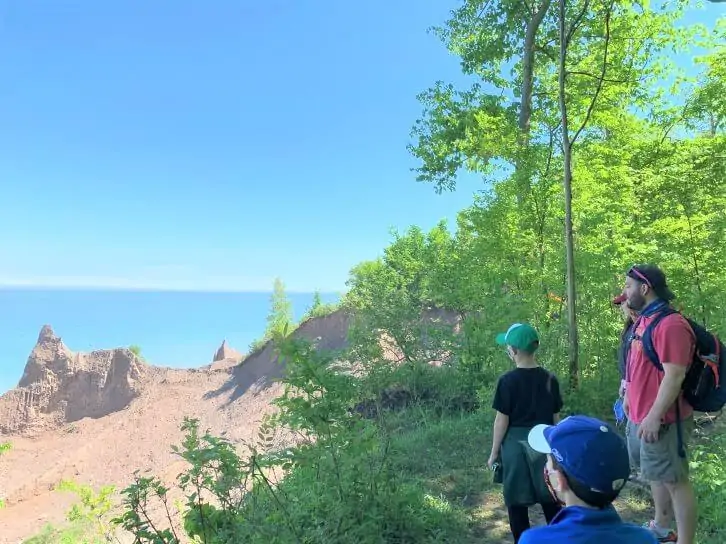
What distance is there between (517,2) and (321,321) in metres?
20.0

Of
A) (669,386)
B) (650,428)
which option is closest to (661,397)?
(669,386)

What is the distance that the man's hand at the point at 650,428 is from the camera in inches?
114

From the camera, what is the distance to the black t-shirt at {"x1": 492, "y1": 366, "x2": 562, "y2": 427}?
10.0 feet

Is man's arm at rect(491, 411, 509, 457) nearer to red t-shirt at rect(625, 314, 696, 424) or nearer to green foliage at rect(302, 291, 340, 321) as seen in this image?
red t-shirt at rect(625, 314, 696, 424)

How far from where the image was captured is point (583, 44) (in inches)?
429

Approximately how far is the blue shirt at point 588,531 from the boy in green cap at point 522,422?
1481 mm

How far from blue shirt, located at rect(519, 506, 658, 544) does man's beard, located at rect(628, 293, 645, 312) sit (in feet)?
6.05

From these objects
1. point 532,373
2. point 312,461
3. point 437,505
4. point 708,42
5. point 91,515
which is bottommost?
point 91,515

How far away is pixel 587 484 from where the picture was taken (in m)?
1.58

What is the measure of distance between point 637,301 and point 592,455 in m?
1.81

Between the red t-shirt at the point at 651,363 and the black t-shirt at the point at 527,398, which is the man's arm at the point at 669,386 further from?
the black t-shirt at the point at 527,398

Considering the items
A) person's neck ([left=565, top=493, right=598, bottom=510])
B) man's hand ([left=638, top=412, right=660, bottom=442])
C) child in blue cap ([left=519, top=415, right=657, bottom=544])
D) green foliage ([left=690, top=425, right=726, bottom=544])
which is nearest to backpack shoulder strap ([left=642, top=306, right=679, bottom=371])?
man's hand ([left=638, top=412, right=660, bottom=442])

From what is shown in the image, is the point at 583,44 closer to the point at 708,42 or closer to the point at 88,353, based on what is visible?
the point at 708,42

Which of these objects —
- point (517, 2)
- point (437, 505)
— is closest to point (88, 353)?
point (517, 2)
